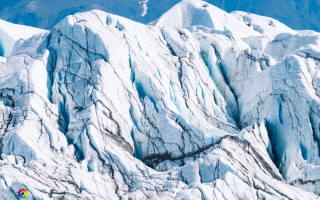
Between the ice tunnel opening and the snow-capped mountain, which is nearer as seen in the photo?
the snow-capped mountain

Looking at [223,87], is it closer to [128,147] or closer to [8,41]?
[128,147]

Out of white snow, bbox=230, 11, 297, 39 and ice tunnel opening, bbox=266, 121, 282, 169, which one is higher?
ice tunnel opening, bbox=266, 121, 282, 169

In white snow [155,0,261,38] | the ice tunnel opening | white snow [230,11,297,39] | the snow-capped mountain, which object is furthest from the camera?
white snow [230,11,297,39]

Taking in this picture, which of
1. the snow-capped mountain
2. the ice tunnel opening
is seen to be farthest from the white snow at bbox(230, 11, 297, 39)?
the ice tunnel opening

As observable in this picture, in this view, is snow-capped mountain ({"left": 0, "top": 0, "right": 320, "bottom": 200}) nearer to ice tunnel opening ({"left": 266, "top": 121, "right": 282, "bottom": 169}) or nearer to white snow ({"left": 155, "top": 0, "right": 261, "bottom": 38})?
ice tunnel opening ({"left": 266, "top": 121, "right": 282, "bottom": 169})

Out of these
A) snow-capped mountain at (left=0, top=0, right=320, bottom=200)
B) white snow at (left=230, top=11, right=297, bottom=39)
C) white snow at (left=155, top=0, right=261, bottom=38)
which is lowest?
white snow at (left=230, top=11, right=297, bottom=39)

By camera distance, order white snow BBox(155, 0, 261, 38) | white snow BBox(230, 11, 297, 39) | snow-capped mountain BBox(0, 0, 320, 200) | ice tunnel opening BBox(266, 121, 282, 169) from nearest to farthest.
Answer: snow-capped mountain BBox(0, 0, 320, 200)
ice tunnel opening BBox(266, 121, 282, 169)
white snow BBox(155, 0, 261, 38)
white snow BBox(230, 11, 297, 39)

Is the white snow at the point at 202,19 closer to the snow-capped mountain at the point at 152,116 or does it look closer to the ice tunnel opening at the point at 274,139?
the snow-capped mountain at the point at 152,116

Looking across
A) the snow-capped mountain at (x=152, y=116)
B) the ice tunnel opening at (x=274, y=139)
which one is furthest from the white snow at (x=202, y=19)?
the ice tunnel opening at (x=274, y=139)
